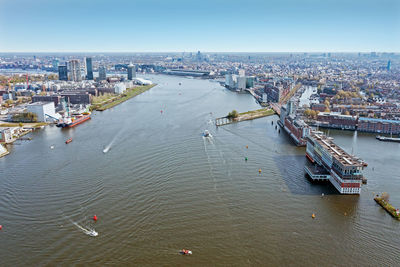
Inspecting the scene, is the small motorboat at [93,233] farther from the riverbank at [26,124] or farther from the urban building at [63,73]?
the urban building at [63,73]

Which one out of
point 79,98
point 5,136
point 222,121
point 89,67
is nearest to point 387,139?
point 222,121

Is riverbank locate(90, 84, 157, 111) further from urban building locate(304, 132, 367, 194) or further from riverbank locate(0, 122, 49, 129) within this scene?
urban building locate(304, 132, 367, 194)

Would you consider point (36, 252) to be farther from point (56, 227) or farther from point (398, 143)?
point (398, 143)

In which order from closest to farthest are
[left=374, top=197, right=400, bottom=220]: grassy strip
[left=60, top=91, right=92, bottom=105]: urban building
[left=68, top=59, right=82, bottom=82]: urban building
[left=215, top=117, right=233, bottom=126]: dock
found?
[left=374, top=197, right=400, bottom=220]: grassy strip
[left=215, top=117, right=233, bottom=126]: dock
[left=60, top=91, right=92, bottom=105]: urban building
[left=68, top=59, right=82, bottom=82]: urban building

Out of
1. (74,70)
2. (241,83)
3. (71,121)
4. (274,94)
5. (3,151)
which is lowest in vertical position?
(3,151)

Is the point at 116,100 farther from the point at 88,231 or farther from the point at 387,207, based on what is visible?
the point at 387,207

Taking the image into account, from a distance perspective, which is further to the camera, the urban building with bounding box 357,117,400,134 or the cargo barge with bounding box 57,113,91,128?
the cargo barge with bounding box 57,113,91,128

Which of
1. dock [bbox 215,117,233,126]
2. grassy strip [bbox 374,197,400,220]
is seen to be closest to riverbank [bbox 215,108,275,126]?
dock [bbox 215,117,233,126]
